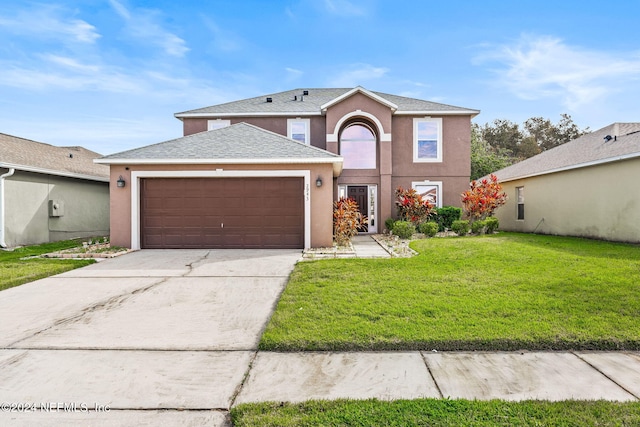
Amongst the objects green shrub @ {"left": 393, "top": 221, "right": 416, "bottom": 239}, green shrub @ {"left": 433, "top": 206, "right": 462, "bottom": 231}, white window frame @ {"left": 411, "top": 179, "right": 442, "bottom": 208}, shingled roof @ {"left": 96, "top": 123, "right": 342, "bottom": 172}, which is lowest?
green shrub @ {"left": 393, "top": 221, "right": 416, "bottom": 239}

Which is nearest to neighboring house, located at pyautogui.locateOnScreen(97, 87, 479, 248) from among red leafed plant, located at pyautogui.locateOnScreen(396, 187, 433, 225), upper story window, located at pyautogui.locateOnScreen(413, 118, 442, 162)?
red leafed plant, located at pyautogui.locateOnScreen(396, 187, 433, 225)

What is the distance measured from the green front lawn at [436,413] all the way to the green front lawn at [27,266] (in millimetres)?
6569

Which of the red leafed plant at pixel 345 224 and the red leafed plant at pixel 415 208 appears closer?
the red leafed plant at pixel 345 224

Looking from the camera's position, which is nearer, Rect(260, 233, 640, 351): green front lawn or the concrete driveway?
the concrete driveway

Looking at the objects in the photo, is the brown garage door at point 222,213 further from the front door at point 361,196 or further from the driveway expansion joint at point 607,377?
the driveway expansion joint at point 607,377

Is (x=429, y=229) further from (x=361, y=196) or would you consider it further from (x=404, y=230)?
(x=361, y=196)

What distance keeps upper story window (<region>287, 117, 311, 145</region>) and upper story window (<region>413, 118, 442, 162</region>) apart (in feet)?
16.7

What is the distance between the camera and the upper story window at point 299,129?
602 inches

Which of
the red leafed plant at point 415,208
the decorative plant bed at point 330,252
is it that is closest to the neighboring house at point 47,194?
the decorative plant bed at point 330,252

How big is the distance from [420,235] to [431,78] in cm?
1010

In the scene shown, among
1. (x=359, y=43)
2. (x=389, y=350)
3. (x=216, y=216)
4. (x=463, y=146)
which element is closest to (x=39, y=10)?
(x=216, y=216)

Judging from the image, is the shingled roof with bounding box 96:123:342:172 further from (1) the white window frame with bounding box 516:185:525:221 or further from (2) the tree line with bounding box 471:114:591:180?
(2) the tree line with bounding box 471:114:591:180

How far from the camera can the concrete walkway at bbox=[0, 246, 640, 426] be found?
8.35 ft

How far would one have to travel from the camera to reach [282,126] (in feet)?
50.4
